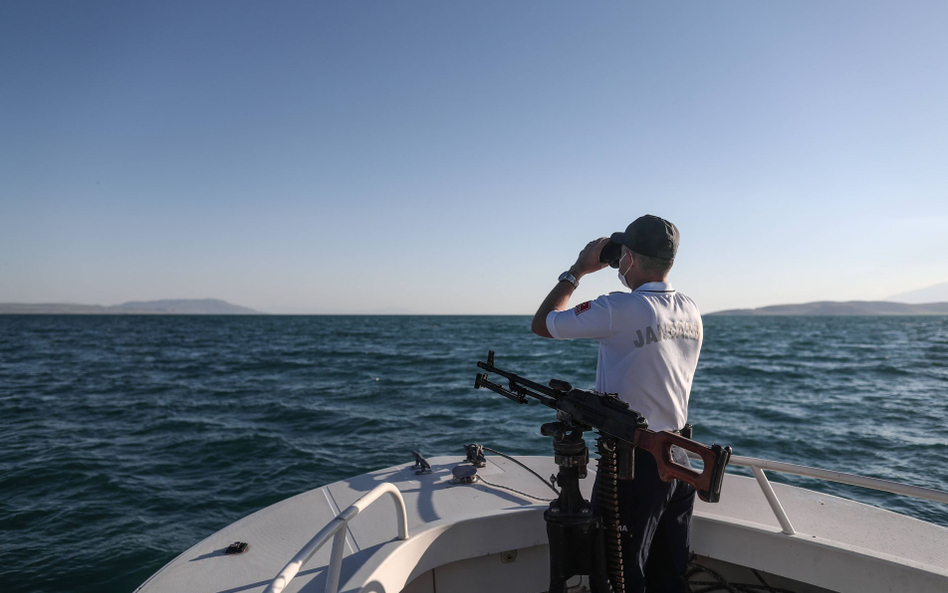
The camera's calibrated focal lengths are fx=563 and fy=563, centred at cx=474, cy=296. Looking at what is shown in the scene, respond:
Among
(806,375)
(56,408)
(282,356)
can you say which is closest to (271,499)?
(56,408)

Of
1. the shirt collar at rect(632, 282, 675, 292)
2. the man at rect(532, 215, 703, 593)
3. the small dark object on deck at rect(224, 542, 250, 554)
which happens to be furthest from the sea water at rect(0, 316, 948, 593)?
the shirt collar at rect(632, 282, 675, 292)

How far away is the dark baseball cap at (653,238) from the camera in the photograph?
2330mm

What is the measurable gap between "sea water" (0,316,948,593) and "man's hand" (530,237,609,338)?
20.2ft

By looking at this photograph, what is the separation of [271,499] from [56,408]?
10557 millimetres

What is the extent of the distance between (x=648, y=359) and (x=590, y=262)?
1.85 feet

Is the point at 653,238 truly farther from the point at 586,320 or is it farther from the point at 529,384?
the point at 529,384

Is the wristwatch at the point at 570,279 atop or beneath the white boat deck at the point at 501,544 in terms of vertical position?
atop

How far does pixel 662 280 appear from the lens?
2.39 meters

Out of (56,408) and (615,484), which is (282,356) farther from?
(615,484)

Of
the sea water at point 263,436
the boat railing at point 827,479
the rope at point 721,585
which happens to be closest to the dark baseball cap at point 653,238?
the boat railing at point 827,479

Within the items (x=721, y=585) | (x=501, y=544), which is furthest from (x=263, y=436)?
(x=721, y=585)

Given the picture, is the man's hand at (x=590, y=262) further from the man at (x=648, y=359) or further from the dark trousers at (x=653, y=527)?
the dark trousers at (x=653, y=527)

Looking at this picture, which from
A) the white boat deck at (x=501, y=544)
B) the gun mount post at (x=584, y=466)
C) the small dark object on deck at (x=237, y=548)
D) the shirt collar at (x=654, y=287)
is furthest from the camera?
the small dark object on deck at (x=237, y=548)

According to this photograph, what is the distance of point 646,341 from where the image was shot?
221 cm
